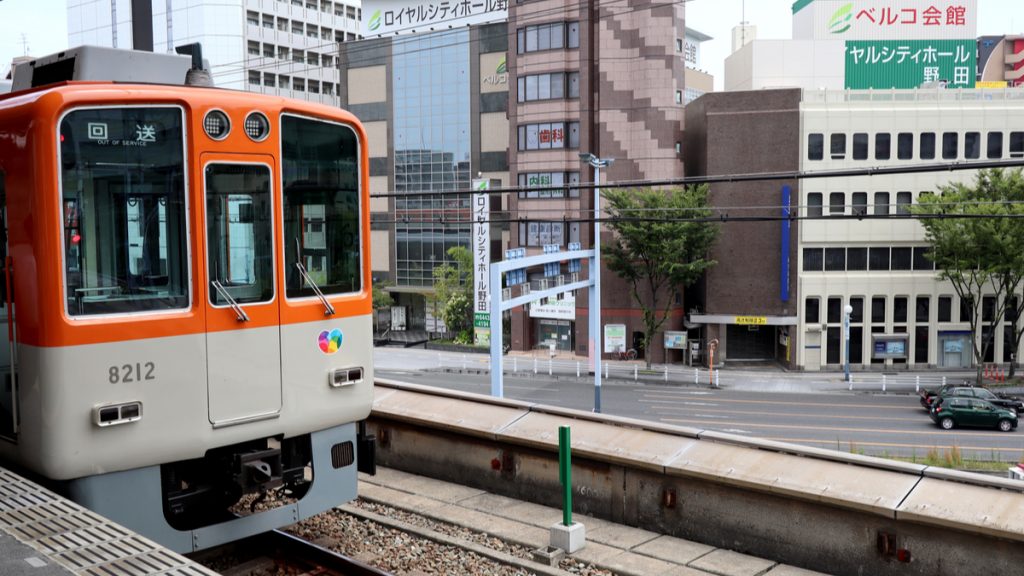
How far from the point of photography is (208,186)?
617 centimetres

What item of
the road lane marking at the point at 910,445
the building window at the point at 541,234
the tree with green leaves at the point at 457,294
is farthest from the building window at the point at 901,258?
the tree with green leaves at the point at 457,294

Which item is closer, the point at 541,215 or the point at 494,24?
the point at 541,215

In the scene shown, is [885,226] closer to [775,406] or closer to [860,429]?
[775,406]

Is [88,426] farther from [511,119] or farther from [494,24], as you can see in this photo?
[494,24]

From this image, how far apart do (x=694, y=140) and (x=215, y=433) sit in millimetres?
44155

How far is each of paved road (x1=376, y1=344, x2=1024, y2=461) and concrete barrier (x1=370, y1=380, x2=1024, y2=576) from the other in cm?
2190

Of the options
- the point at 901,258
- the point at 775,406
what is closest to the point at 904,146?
the point at 901,258

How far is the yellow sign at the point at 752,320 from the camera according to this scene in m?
44.0

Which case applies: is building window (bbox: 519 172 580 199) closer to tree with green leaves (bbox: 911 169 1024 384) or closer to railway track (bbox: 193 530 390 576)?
tree with green leaves (bbox: 911 169 1024 384)

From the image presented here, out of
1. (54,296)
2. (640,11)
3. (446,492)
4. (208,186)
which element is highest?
(640,11)

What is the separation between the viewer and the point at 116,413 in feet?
19.0

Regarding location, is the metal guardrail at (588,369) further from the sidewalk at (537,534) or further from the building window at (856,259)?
the sidewalk at (537,534)

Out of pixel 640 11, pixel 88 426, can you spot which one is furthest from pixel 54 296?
pixel 640 11

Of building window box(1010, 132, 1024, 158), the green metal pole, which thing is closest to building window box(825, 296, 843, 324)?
building window box(1010, 132, 1024, 158)
